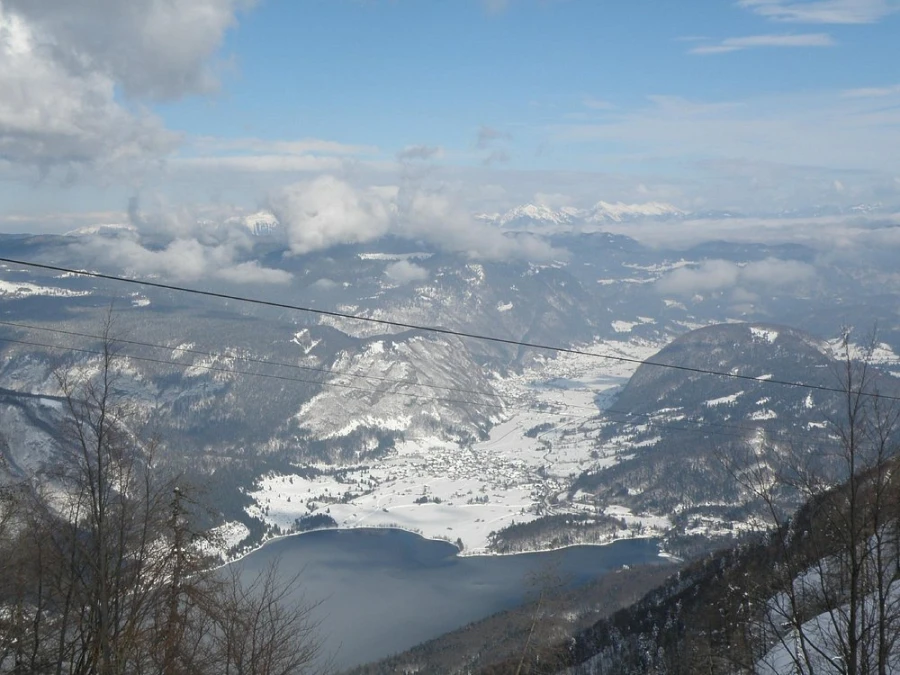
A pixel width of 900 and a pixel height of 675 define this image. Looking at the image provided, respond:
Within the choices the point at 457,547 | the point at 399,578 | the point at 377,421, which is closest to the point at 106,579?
the point at 399,578

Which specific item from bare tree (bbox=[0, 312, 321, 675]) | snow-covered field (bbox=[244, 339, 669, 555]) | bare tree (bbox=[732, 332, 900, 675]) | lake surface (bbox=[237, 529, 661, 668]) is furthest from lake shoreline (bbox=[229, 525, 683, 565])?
bare tree (bbox=[732, 332, 900, 675])

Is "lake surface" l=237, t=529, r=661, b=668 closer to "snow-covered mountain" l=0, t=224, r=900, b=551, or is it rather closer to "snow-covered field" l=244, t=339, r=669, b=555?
"snow-covered field" l=244, t=339, r=669, b=555

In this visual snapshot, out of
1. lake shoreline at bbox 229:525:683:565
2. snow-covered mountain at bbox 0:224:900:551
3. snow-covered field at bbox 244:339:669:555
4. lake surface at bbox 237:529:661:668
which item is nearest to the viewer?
lake surface at bbox 237:529:661:668

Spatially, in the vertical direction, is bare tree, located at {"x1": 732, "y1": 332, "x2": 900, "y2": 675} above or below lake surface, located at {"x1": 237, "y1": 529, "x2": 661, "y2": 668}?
above

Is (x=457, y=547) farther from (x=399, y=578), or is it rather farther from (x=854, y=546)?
(x=854, y=546)

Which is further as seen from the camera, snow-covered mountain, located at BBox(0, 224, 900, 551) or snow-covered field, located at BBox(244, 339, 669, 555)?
snow-covered mountain, located at BBox(0, 224, 900, 551)

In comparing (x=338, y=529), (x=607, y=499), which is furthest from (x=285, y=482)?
(x=607, y=499)
